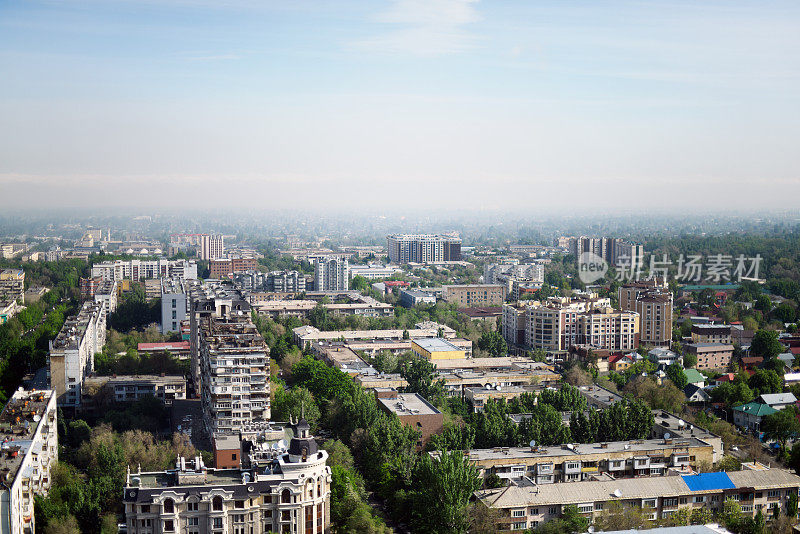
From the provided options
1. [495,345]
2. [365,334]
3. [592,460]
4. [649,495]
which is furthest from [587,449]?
[365,334]

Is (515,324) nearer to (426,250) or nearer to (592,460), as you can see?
(592,460)

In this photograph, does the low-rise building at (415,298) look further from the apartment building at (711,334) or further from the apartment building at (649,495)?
the apartment building at (649,495)

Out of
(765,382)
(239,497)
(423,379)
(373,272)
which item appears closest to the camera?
(239,497)

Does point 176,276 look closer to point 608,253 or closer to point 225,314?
point 225,314

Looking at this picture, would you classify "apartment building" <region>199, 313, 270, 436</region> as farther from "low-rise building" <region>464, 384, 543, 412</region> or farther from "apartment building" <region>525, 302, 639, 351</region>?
"apartment building" <region>525, 302, 639, 351</region>

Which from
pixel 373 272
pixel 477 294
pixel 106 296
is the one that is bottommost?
pixel 373 272

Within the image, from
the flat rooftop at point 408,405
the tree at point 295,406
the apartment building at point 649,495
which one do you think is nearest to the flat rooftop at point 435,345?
the flat rooftop at point 408,405
